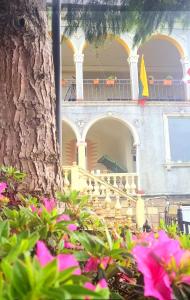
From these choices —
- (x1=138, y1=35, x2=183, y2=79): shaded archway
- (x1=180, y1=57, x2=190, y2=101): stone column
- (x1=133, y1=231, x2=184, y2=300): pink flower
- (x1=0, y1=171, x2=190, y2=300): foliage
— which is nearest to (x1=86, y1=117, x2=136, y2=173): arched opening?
(x1=180, y1=57, x2=190, y2=101): stone column

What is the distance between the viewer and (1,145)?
5.35ft

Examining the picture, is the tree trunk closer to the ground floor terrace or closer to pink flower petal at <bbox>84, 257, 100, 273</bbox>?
pink flower petal at <bbox>84, 257, 100, 273</bbox>

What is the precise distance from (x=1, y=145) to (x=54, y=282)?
4.51 ft

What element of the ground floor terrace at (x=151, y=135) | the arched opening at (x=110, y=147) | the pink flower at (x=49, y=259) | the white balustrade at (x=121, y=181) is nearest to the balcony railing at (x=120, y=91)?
the arched opening at (x=110, y=147)

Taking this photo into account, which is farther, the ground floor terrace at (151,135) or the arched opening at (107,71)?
the arched opening at (107,71)

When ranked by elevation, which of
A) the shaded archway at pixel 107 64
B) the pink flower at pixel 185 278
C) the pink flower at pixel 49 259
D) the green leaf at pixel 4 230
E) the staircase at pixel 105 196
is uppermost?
the shaded archway at pixel 107 64

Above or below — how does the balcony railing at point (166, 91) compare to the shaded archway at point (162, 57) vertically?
below

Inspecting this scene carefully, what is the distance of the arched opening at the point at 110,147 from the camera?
11.6 meters

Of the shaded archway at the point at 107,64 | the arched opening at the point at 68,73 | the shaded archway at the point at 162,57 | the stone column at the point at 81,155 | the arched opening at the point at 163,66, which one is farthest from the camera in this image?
the shaded archway at the point at 107,64

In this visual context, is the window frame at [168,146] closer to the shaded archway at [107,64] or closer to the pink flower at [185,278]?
the shaded archway at [107,64]

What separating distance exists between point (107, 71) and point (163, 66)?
6.42 ft

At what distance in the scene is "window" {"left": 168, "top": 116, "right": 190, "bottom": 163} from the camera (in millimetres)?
10672

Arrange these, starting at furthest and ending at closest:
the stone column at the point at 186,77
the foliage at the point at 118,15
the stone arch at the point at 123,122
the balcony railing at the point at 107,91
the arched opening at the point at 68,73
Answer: the balcony railing at the point at 107,91 < the arched opening at the point at 68,73 < the stone column at the point at 186,77 < the stone arch at the point at 123,122 < the foliage at the point at 118,15

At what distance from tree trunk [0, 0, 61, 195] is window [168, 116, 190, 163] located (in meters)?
9.18
